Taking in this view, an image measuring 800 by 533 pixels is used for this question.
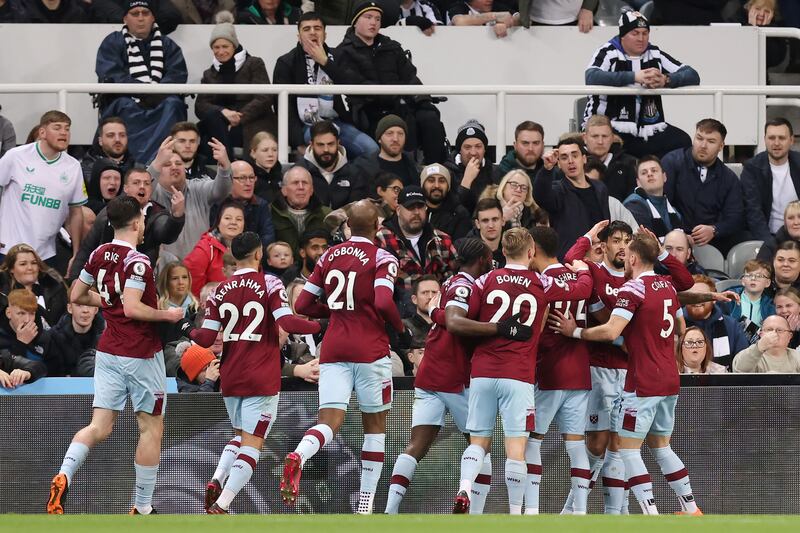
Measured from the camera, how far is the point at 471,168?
13.4 meters

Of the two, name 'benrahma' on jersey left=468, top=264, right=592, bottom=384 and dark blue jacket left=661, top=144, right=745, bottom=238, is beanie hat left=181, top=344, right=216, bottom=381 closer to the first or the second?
name 'benrahma' on jersey left=468, top=264, right=592, bottom=384

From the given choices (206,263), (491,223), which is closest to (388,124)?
(491,223)

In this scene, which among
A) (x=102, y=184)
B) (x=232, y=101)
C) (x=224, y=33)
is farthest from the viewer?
(x=232, y=101)

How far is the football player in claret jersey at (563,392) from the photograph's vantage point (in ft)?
33.9

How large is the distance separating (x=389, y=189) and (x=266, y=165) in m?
A: 1.24

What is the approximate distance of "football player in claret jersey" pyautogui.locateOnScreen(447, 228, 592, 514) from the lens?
9.93 m

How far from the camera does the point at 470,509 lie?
1027cm

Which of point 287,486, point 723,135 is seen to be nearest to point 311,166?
point 723,135

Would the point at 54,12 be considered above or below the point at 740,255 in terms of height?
above

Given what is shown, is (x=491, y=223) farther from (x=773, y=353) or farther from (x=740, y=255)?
(x=740, y=255)

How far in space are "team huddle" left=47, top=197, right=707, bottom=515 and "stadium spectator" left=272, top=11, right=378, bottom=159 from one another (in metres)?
3.99

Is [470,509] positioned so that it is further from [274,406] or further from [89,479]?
[89,479]

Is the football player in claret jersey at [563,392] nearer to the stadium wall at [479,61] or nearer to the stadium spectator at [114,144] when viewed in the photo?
the stadium spectator at [114,144]

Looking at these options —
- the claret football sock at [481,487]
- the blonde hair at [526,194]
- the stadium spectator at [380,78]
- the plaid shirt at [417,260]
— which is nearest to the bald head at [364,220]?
the claret football sock at [481,487]
